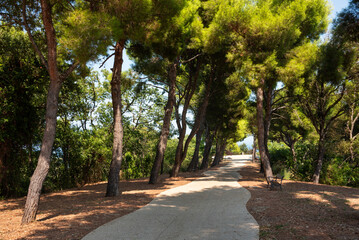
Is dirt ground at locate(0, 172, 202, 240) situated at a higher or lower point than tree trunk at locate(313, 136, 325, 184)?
lower

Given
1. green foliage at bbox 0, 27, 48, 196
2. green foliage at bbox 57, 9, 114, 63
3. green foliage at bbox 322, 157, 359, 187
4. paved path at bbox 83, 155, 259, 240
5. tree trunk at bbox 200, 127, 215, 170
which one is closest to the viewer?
paved path at bbox 83, 155, 259, 240

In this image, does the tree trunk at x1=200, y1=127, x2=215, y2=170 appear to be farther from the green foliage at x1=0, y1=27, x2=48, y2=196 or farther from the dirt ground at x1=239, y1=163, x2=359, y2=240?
the green foliage at x1=0, y1=27, x2=48, y2=196

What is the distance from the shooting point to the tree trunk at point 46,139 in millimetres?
4996

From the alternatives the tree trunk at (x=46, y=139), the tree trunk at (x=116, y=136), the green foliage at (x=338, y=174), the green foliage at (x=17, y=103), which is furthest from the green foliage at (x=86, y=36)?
the green foliage at (x=338, y=174)

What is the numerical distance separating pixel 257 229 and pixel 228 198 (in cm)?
307

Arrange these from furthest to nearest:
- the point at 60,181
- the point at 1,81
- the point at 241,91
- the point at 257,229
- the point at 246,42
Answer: the point at 241,91, the point at 60,181, the point at 246,42, the point at 1,81, the point at 257,229

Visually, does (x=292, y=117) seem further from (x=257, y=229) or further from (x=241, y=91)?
(x=257, y=229)

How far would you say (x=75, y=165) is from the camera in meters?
12.1

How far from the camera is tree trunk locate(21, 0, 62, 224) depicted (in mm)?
4996

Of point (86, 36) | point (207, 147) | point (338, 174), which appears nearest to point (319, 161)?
point (338, 174)

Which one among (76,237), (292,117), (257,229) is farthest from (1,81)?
(292,117)

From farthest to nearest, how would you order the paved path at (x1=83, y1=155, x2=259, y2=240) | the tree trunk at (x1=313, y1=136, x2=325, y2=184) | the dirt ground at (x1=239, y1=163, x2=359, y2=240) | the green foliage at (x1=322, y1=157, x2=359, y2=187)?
1. the green foliage at (x1=322, y1=157, x2=359, y2=187)
2. the tree trunk at (x1=313, y1=136, x2=325, y2=184)
3. the paved path at (x1=83, y1=155, x2=259, y2=240)
4. the dirt ground at (x1=239, y1=163, x2=359, y2=240)

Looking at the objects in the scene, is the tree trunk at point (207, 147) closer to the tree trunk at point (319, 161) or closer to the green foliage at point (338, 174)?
the green foliage at point (338, 174)

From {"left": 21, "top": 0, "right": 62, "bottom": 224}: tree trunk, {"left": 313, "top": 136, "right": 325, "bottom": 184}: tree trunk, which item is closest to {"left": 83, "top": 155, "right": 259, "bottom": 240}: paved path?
{"left": 21, "top": 0, "right": 62, "bottom": 224}: tree trunk
